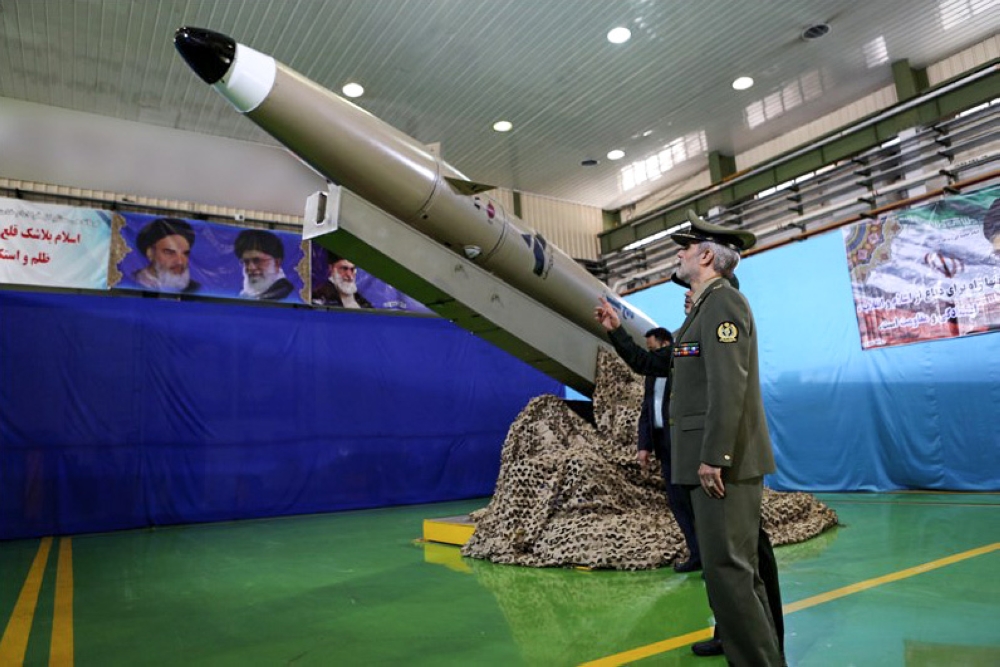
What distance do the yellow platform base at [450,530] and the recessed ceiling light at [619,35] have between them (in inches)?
228

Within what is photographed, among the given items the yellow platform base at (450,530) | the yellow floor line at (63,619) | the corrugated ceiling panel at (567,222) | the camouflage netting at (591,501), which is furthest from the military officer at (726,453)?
the corrugated ceiling panel at (567,222)

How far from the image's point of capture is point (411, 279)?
167 inches

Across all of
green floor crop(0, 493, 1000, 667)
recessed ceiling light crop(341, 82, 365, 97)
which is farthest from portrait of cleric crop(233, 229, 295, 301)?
green floor crop(0, 493, 1000, 667)

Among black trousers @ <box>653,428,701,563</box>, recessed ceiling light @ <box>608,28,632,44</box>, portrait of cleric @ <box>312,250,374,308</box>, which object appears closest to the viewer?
black trousers @ <box>653,428,701,563</box>

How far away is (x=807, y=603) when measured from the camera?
2896mm

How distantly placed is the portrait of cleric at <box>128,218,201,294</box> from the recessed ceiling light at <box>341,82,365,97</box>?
8.95ft

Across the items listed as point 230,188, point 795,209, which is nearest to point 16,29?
point 230,188

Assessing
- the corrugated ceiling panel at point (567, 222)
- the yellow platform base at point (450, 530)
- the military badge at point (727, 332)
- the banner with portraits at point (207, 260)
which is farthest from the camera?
the corrugated ceiling panel at point (567, 222)

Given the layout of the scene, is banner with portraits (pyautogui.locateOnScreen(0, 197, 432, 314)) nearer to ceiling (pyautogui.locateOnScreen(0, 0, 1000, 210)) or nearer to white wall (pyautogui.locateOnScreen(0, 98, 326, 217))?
white wall (pyautogui.locateOnScreen(0, 98, 326, 217))

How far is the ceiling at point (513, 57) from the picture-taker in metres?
7.07

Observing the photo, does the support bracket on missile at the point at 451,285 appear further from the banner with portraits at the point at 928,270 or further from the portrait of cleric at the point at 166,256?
the portrait of cleric at the point at 166,256

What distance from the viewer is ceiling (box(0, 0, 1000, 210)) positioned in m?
7.07

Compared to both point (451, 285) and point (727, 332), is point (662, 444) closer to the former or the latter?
point (451, 285)

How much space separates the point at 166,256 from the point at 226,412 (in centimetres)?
221
